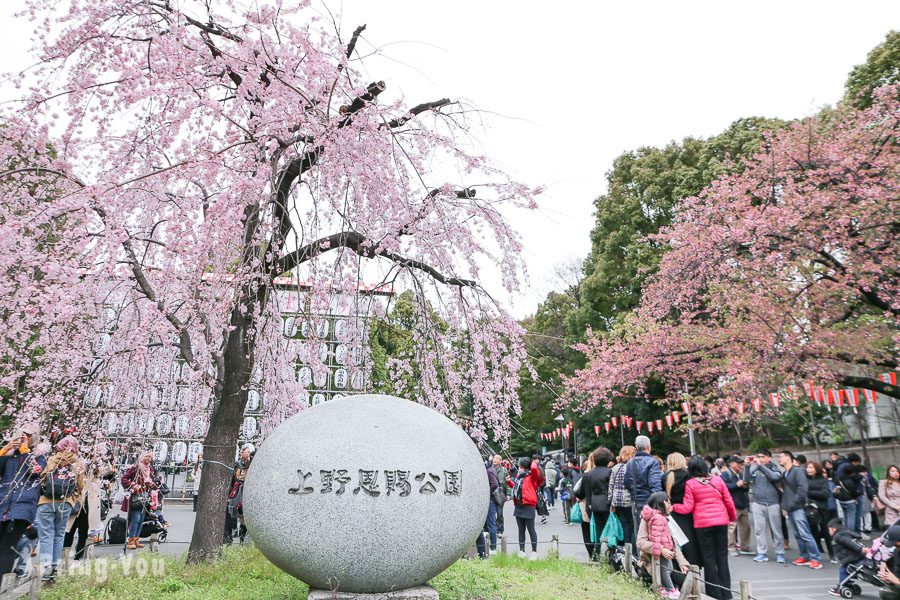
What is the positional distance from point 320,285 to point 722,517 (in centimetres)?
561

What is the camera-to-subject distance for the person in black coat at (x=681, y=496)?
7.66 metres

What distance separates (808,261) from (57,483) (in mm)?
14939

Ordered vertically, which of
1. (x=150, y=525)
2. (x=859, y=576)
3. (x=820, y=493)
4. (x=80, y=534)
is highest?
(x=820, y=493)

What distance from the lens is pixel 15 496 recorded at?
7.34 meters

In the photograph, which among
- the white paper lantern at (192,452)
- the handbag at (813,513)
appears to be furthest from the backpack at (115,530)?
the white paper lantern at (192,452)

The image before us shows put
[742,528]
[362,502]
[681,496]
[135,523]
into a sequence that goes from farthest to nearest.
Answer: [135,523] < [742,528] < [681,496] < [362,502]

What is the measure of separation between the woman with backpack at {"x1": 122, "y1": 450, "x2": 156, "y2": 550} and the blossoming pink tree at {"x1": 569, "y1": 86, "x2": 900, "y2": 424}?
12520 millimetres

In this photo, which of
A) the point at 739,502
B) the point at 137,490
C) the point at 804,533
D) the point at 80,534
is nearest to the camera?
the point at 80,534

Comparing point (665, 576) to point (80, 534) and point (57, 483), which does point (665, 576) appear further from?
point (80, 534)

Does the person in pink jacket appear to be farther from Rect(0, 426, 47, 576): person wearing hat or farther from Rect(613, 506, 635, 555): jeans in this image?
Rect(0, 426, 47, 576): person wearing hat

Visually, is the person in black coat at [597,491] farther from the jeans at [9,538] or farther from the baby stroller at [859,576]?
the jeans at [9,538]

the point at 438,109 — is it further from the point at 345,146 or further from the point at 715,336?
the point at 715,336

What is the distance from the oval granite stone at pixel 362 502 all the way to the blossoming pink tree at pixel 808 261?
10672 millimetres

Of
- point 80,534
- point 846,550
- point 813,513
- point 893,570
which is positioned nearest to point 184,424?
point 80,534
